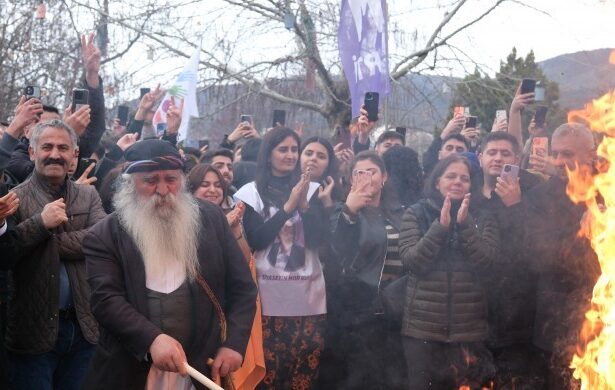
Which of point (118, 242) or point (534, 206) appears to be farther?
point (534, 206)

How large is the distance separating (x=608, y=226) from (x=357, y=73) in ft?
13.4

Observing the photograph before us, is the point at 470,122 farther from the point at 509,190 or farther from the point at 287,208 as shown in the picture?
the point at 287,208

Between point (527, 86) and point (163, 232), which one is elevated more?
point (527, 86)

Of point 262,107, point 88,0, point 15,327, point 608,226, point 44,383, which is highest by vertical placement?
point 88,0

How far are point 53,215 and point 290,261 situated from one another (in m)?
1.86

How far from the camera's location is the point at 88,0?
1354cm

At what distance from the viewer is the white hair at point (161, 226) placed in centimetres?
439

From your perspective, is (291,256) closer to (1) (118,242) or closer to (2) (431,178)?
(2) (431,178)

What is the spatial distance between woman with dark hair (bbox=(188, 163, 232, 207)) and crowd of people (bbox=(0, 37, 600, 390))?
0.05 feet

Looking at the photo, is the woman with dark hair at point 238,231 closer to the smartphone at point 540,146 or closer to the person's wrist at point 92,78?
the person's wrist at point 92,78

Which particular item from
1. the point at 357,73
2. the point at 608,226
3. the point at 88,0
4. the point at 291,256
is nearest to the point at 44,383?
the point at 291,256

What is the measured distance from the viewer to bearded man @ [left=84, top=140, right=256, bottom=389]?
13.7 ft

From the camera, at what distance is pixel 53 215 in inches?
196

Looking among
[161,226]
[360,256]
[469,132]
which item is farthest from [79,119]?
[469,132]
